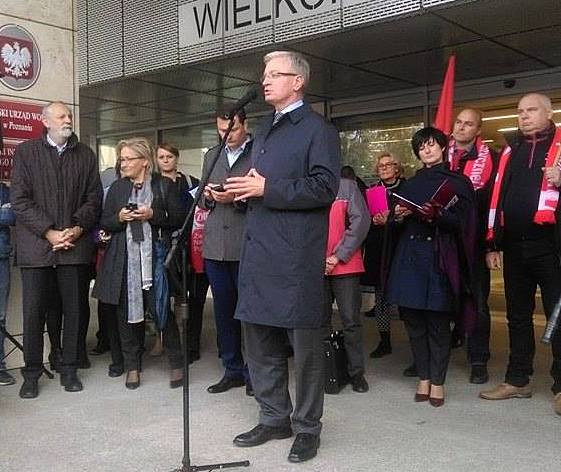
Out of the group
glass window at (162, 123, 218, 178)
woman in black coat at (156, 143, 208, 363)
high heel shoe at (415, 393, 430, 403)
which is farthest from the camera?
glass window at (162, 123, 218, 178)

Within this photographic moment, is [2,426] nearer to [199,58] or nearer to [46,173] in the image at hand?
[46,173]

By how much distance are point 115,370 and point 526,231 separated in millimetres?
3036

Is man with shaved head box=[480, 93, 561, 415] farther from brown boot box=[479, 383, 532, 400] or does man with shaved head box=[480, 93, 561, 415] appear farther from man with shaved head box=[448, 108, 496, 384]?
man with shaved head box=[448, 108, 496, 384]

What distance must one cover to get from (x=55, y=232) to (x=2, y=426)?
1.25 metres

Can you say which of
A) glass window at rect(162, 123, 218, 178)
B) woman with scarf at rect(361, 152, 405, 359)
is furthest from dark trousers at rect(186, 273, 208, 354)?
glass window at rect(162, 123, 218, 178)

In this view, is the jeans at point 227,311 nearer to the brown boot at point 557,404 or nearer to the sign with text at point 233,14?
the brown boot at point 557,404

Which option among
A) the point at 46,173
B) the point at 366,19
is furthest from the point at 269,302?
the point at 366,19

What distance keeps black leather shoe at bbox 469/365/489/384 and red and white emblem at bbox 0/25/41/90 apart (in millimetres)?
3952

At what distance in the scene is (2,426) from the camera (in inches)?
154

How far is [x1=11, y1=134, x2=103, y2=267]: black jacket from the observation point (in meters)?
4.50

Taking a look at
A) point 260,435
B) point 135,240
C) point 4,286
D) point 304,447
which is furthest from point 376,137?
point 304,447

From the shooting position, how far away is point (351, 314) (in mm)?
4578

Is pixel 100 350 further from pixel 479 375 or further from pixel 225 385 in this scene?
pixel 479 375

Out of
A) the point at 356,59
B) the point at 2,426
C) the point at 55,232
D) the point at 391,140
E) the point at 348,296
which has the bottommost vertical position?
the point at 2,426
